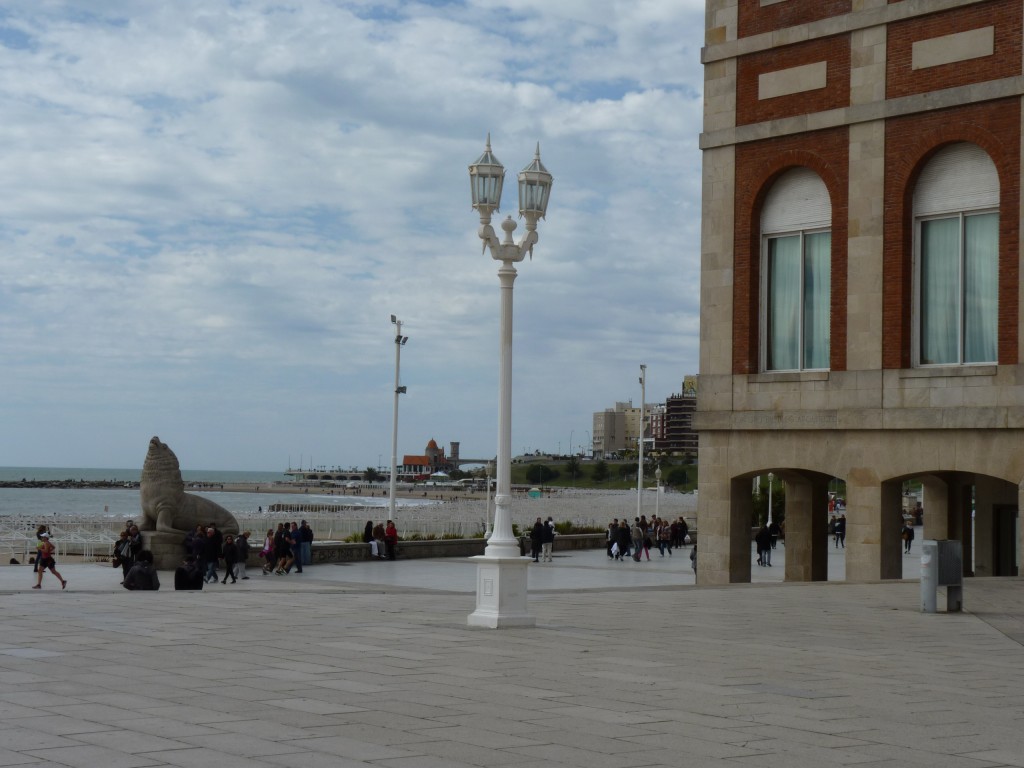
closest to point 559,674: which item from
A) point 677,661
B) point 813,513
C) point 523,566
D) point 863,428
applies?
point 677,661

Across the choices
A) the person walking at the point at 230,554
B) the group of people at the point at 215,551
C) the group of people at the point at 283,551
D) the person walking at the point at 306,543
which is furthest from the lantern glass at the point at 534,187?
the person walking at the point at 306,543

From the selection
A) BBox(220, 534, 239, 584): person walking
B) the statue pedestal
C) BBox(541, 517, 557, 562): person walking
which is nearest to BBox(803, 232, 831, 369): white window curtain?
BBox(220, 534, 239, 584): person walking

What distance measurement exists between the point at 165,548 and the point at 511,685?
25.0 m

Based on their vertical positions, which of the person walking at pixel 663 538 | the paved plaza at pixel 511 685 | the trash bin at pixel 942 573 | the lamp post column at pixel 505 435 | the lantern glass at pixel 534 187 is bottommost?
the person walking at pixel 663 538

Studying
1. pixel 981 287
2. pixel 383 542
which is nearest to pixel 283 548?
pixel 383 542

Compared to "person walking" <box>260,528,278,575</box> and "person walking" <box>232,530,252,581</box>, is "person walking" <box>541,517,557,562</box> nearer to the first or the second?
"person walking" <box>260,528,278,575</box>

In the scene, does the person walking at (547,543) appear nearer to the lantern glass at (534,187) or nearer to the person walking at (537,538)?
the person walking at (537,538)

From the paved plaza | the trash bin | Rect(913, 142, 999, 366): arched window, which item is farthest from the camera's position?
Rect(913, 142, 999, 366): arched window

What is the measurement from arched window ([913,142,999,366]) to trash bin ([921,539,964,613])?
8.57 metres

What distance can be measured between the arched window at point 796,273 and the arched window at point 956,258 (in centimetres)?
221

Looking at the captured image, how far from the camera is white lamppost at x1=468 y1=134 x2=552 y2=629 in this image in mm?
17172

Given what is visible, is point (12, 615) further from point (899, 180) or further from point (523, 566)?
point (899, 180)

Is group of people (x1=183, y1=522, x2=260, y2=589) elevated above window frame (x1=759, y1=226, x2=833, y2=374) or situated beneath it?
situated beneath

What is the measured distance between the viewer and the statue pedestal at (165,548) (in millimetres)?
34500
